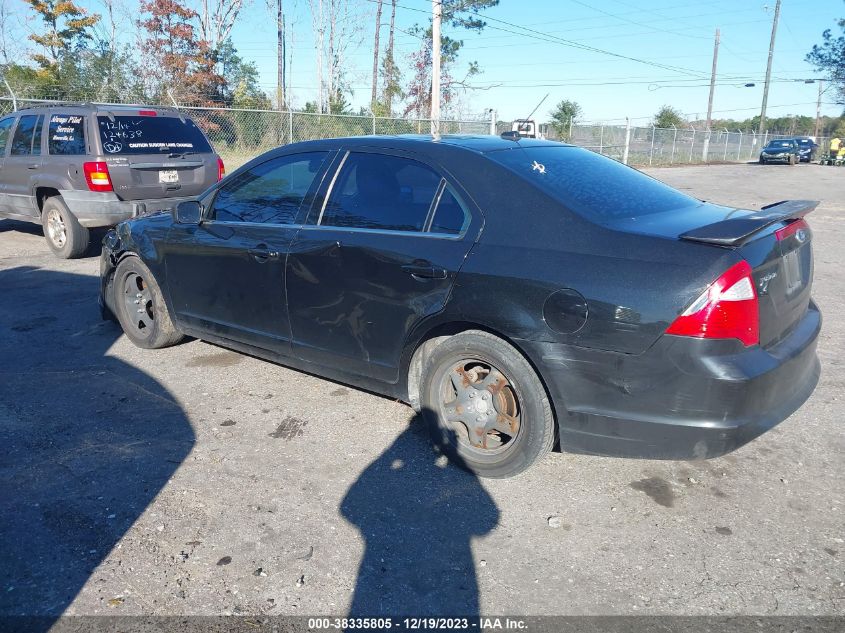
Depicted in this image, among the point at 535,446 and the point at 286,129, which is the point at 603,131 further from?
the point at 535,446

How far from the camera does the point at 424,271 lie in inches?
136

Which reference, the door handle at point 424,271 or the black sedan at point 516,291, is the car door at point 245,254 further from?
the door handle at point 424,271

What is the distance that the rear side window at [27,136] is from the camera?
902cm

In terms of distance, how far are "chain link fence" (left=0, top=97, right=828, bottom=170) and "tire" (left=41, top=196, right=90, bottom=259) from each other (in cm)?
355

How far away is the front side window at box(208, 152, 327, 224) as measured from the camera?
4160mm

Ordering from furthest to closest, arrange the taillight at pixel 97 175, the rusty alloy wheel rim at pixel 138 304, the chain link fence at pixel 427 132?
the chain link fence at pixel 427 132 < the taillight at pixel 97 175 < the rusty alloy wheel rim at pixel 138 304

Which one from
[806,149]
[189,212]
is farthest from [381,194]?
[806,149]

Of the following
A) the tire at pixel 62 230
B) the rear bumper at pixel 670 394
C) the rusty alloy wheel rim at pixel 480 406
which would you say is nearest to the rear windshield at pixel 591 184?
the rear bumper at pixel 670 394

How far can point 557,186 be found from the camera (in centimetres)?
341

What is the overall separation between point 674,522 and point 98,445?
302cm

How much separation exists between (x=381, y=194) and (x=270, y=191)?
93 cm

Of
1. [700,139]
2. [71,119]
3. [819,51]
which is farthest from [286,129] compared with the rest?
[819,51]

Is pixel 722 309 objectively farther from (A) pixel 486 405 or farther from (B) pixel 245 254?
(B) pixel 245 254

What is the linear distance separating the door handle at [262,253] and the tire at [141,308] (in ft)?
4.02
